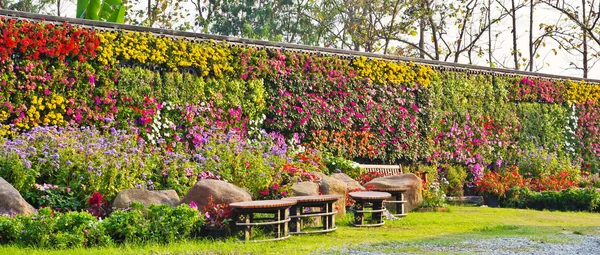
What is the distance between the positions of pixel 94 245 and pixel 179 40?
19.4ft

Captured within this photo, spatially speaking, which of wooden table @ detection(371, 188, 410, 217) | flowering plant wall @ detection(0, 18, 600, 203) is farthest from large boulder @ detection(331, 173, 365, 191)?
flowering plant wall @ detection(0, 18, 600, 203)

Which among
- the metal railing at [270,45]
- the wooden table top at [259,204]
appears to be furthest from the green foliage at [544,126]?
the wooden table top at [259,204]

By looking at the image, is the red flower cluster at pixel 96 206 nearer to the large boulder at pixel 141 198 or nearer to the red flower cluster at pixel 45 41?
the large boulder at pixel 141 198

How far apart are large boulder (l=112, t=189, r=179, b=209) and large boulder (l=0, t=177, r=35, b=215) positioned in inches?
38.2

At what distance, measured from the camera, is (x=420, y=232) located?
31.1ft

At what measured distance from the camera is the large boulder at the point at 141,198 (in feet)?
27.0

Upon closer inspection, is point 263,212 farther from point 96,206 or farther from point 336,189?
point 336,189

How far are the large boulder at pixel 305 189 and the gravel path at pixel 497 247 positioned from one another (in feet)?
6.31

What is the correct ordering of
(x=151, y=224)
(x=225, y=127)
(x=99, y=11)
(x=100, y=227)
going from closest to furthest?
1. (x=100, y=227)
2. (x=151, y=224)
3. (x=225, y=127)
4. (x=99, y=11)

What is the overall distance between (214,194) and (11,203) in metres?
2.29

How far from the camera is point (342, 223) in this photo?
10273 mm

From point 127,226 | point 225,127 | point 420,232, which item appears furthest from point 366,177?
point 127,226

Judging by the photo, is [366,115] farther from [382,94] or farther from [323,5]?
[323,5]

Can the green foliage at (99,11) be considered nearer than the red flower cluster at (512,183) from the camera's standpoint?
Yes
